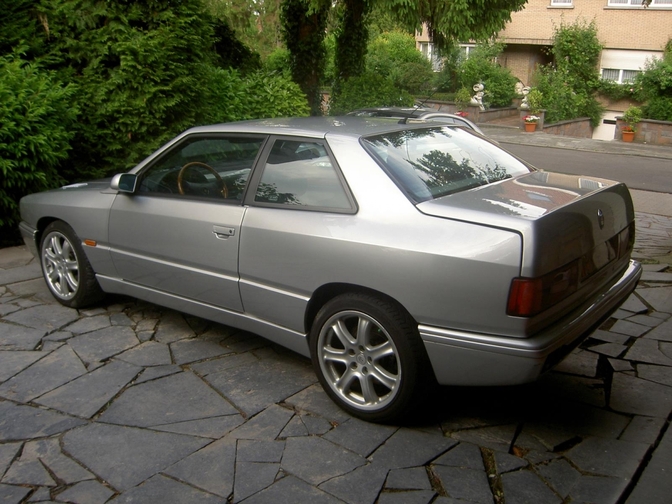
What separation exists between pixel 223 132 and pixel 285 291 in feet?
4.13

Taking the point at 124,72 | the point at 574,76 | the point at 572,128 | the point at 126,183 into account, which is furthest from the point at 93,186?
the point at 574,76

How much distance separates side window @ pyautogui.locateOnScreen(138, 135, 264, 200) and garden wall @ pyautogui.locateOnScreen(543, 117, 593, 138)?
21.4 metres

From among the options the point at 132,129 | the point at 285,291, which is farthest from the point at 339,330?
the point at 132,129

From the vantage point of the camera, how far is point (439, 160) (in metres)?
4.10

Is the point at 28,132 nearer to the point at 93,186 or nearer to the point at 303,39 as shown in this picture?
the point at 93,186

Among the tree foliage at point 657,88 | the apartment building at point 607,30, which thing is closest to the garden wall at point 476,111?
the apartment building at point 607,30

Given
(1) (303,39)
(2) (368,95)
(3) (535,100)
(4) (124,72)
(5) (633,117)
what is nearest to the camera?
(4) (124,72)

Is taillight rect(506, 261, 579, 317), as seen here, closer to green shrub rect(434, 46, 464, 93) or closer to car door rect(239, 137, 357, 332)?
car door rect(239, 137, 357, 332)

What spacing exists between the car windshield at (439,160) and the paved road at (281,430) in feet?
4.06

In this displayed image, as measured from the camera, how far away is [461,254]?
3221 millimetres

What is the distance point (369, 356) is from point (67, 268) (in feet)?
9.79

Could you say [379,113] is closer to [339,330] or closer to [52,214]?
[52,214]

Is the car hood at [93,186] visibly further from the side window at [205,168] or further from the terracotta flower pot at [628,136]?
the terracotta flower pot at [628,136]

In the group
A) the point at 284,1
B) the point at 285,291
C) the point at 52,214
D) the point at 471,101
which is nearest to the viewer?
the point at 285,291
